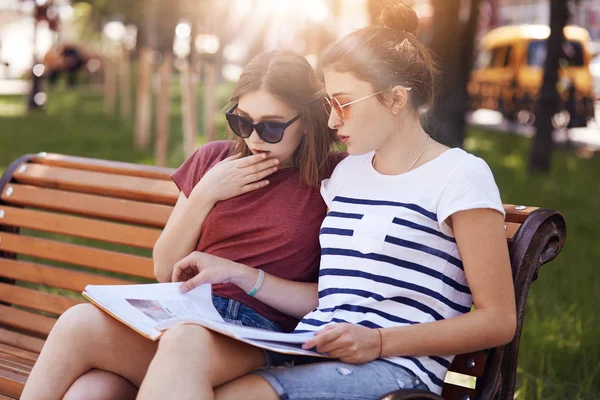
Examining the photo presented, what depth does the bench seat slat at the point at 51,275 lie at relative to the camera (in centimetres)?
346

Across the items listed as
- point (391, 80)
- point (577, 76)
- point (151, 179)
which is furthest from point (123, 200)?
point (577, 76)

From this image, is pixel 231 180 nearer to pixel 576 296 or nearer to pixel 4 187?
pixel 4 187

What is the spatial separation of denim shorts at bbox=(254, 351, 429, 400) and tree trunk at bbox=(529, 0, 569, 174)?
8091 millimetres

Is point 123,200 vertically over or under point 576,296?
over

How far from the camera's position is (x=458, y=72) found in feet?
27.3

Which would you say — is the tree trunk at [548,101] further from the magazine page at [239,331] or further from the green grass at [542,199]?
the magazine page at [239,331]

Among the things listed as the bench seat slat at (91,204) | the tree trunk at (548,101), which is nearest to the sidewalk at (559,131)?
the tree trunk at (548,101)

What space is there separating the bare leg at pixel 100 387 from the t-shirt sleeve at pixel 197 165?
714mm

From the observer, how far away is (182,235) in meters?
2.76

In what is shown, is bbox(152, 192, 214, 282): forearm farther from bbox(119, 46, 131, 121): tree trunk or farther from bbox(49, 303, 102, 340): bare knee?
bbox(119, 46, 131, 121): tree trunk

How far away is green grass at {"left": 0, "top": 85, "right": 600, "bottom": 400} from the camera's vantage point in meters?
4.03

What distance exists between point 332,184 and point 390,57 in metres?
0.45

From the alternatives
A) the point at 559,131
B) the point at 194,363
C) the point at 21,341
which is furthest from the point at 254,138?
the point at 559,131

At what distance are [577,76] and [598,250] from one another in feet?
42.4
